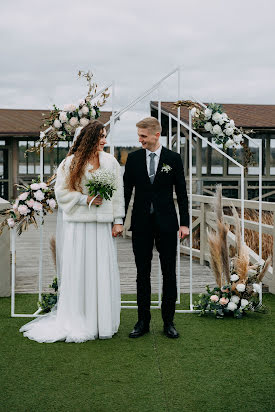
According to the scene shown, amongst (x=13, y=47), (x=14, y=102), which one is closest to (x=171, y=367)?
(x=13, y=47)

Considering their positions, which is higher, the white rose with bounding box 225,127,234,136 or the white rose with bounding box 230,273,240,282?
the white rose with bounding box 225,127,234,136

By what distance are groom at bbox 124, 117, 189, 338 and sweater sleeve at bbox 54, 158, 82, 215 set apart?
44 centimetres

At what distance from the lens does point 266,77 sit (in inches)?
763

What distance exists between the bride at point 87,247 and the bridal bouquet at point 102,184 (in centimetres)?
11

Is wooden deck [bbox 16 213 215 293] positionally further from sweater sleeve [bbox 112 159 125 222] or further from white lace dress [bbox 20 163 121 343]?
sweater sleeve [bbox 112 159 125 222]

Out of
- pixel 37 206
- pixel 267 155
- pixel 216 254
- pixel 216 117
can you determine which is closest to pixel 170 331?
pixel 216 254

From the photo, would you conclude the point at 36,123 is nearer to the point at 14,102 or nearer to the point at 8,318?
the point at 14,102

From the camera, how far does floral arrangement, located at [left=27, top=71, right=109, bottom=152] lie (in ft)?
18.0

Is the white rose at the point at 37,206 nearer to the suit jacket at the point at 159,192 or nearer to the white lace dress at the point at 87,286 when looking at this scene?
the white lace dress at the point at 87,286

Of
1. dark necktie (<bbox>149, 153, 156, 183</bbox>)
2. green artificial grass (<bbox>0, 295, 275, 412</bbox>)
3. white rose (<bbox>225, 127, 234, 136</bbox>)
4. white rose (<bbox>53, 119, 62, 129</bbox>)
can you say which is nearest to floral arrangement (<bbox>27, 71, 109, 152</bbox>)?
white rose (<bbox>53, 119, 62, 129</bbox>)

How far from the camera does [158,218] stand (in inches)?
193

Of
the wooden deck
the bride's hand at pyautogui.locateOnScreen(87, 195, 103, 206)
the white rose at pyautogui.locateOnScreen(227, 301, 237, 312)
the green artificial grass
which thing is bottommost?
the green artificial grass

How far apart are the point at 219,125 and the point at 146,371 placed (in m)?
2.69

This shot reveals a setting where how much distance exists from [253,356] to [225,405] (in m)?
1.04
